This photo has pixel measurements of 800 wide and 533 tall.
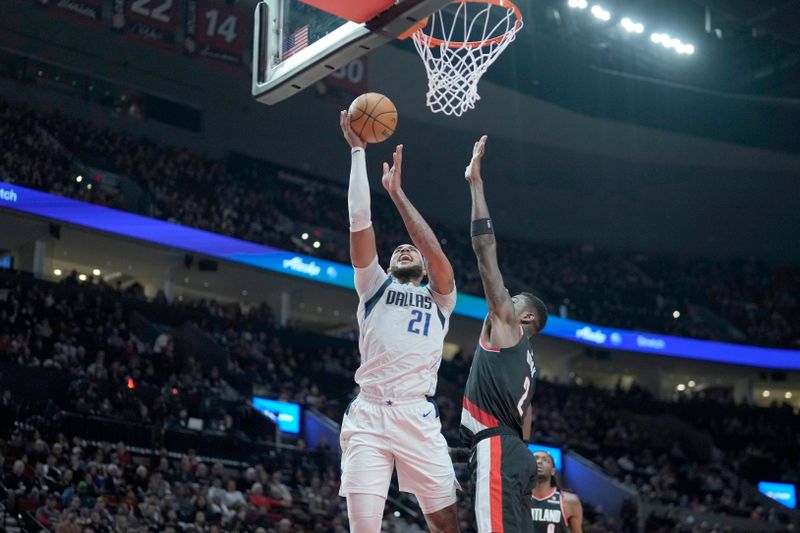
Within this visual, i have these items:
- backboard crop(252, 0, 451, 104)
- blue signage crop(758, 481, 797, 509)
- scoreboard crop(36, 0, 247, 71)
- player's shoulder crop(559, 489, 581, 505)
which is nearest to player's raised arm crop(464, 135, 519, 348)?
backboard crop(252, 0, 451, 104)

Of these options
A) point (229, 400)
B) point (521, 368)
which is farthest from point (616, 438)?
point (521, 368)

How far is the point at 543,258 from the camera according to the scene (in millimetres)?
36844

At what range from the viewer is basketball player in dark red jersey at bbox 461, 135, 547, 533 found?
5.66 meters

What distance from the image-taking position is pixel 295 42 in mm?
7238

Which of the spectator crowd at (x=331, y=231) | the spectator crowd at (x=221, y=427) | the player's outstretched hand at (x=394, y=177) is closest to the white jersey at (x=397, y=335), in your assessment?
the player's outstretched hand at (x=394, y=177)

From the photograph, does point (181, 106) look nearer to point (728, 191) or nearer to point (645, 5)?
point (645, 5)

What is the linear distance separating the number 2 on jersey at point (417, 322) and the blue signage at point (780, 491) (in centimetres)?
2764

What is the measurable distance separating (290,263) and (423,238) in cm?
2321

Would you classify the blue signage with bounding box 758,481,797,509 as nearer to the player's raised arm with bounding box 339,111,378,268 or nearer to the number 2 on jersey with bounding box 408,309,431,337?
the number 2 on jersey with bounding box 408,309,431,337

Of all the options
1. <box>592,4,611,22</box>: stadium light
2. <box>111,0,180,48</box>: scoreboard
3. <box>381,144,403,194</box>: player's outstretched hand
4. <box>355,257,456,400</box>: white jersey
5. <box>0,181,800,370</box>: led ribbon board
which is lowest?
<box>355,257,456,400</box>: white jersey

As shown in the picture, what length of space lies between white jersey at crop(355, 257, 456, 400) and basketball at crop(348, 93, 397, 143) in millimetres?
787

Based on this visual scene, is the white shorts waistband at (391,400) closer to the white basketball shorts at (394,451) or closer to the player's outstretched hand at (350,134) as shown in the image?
the white basketball shorts at (394,451)

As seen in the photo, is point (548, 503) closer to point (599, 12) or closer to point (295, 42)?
point (295, 42)

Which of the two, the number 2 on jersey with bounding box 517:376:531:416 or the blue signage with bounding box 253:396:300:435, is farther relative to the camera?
the blue signage with bounding box 253:396:300:435
